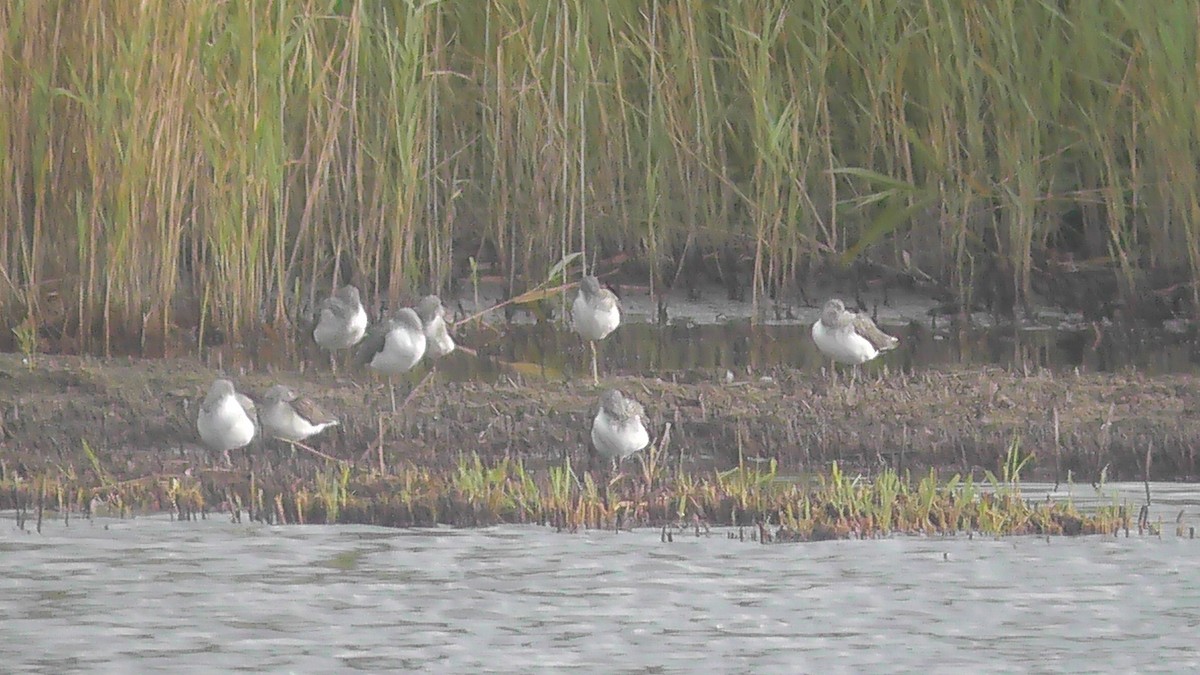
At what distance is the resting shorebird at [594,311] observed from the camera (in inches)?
416

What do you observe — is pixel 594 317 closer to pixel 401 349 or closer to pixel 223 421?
pixel 401 349

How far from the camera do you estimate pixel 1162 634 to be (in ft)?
19.1

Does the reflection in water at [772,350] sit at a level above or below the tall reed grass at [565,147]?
below

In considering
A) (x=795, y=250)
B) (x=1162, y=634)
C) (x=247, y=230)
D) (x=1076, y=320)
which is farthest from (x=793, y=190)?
(x=1162, y=634)

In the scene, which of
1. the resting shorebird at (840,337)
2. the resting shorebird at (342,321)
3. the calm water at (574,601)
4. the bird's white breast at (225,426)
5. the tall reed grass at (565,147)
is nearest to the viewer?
the calm water at (574,601)

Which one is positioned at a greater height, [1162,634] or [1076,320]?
[1076,320]

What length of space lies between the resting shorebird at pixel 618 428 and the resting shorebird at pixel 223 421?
1199mm

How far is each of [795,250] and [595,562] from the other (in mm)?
5580

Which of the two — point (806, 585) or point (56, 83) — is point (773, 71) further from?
point (806, 585)

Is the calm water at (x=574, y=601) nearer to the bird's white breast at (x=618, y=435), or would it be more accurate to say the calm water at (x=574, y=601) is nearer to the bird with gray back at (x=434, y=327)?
the bird's white breast at (x=618, y=435)

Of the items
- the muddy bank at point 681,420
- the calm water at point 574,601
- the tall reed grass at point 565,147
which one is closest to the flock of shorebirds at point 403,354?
the muddy bank at point 681,420

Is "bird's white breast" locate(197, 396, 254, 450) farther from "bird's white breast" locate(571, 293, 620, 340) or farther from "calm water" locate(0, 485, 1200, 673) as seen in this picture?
"bird's white breast" locate(571, 293, 620, 340)

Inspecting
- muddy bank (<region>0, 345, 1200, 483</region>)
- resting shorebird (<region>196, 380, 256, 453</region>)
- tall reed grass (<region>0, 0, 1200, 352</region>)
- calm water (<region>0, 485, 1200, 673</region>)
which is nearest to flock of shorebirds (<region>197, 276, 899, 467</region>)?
resting shorebird (<region>196, 380, 256, 453</region>)

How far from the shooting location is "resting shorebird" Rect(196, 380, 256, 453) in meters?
8.18
